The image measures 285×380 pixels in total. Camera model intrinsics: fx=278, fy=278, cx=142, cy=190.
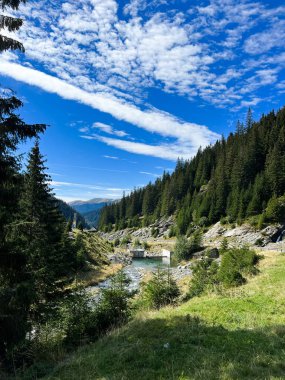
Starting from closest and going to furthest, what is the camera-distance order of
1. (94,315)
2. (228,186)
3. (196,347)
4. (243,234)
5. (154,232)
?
(196,347) → (94,315) → (243,234) → (228,186) → (154,232)

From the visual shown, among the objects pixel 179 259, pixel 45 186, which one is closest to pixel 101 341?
pixel 45 186

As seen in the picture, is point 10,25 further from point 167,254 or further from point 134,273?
point 167,254

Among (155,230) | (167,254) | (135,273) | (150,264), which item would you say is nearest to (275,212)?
(167,254)

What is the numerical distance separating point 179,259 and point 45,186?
45.3m

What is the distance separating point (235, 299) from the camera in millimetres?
13016

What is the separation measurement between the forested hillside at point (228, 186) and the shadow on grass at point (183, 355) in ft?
201

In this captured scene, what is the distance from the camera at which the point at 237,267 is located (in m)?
21.2

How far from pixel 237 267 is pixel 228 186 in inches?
3017

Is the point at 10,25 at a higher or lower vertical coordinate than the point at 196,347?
higher

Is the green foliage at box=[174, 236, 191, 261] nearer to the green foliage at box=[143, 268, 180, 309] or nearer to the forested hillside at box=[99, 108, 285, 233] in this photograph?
the forested hillside at box=[99, 108, 285, 233]

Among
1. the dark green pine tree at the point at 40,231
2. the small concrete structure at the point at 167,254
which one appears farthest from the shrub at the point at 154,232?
the dark green pine tree at the point at 40,231

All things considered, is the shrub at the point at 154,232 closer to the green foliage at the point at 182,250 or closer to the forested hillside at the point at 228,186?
the forested hillside at the point at 228,186

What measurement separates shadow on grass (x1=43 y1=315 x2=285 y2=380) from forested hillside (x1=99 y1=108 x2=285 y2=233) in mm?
61163

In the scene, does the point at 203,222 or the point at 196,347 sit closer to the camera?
the point at 196,347
